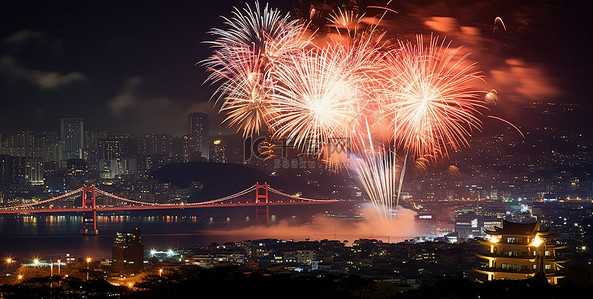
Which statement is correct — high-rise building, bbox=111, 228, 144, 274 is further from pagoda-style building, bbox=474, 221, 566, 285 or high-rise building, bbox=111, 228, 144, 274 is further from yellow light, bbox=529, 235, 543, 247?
yellow light, bbox=529, 235, 543, 247

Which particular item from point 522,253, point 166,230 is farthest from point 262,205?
point 522,253

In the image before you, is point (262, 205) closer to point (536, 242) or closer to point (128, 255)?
point (128, 255)

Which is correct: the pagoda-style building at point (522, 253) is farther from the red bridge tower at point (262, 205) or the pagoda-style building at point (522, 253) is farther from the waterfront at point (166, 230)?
the red bridge tower at point (262, 205)

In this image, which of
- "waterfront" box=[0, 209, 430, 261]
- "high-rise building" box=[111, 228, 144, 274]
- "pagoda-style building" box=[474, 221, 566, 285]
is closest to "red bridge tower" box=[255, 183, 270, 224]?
"waterfront" box=[0, 209, 430, 261]

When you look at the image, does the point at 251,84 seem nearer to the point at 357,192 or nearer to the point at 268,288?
the point at 268,288

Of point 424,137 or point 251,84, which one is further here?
point 424,137

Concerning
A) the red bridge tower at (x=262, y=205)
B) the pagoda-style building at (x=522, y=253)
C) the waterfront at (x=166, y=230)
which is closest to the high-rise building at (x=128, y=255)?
the waterfront at (x=166, y=230)

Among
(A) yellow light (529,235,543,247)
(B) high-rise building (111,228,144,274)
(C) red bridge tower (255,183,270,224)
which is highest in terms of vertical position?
(C) red bridge tower (255,183,270,224)

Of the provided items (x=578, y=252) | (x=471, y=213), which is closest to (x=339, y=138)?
(x=578, y=252)
